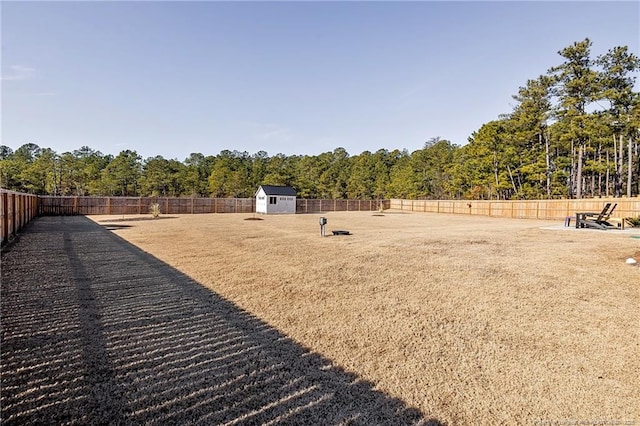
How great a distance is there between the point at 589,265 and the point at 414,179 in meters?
46.2

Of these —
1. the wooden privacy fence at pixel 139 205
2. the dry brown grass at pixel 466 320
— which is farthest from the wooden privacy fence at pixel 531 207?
the dry brown grass at pixel 466 320

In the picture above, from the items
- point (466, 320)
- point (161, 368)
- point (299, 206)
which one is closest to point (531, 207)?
point (299, 206)

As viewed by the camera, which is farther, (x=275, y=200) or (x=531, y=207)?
(x=275, y=200)

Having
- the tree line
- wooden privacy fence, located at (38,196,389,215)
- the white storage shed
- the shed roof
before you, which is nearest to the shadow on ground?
wooden privacy fence, located at (38,196,389,215)

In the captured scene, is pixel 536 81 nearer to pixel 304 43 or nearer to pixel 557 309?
pixel 304 43

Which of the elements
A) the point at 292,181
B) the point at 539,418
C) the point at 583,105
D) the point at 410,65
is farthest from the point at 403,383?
the point at 292,181

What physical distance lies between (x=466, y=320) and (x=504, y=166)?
38.7 m

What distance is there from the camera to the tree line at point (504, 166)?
1107 inches

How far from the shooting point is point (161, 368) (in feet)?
9.50

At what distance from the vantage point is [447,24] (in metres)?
14.4

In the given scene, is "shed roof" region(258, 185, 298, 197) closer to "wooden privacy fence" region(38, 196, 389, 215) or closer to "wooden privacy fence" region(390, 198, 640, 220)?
"wooden privacy fence" region(38, 196, 389, 215)

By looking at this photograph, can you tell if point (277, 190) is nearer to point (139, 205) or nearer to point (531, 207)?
point (139, 205)

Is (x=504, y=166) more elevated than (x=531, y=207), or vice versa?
(x=504, y=166)

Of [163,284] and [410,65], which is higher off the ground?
[410,65]
